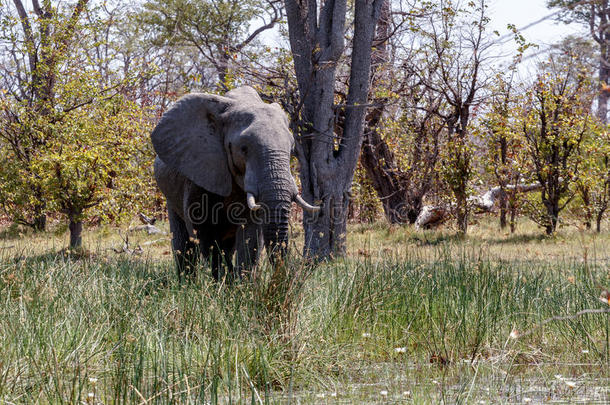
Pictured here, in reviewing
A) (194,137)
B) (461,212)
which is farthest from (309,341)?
(461,212)

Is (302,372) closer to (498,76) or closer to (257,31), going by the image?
(498,76)

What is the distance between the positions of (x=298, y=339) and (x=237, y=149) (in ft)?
8.45

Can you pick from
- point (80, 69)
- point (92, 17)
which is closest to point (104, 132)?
point (80, 69)

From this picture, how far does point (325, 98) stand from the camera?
10.1 metres

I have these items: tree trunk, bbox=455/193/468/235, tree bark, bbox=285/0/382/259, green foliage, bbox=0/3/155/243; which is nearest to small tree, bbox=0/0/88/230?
green foliage, bbox=0/3/155/243

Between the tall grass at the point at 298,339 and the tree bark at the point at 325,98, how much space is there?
455 cm

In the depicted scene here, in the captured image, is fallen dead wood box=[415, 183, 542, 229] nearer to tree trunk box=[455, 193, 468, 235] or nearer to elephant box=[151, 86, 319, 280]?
tree trunk box=[455, 193, 468, 235]

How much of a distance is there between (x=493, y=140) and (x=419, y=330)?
1039 cm

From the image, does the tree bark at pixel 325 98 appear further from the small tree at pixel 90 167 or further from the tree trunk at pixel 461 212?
the tree trunk at pixel 461 212

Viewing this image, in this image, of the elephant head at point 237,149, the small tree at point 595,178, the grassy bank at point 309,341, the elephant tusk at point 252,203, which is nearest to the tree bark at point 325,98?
the elephant head at point 237,149

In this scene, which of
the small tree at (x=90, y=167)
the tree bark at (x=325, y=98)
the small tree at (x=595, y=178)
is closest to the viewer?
the tree bark at (x=325, y=98)

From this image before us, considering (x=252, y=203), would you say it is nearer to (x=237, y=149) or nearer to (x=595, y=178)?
(x=237, y=149)

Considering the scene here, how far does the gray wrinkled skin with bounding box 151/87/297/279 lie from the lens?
611cm

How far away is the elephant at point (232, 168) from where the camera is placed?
610 centimetres
